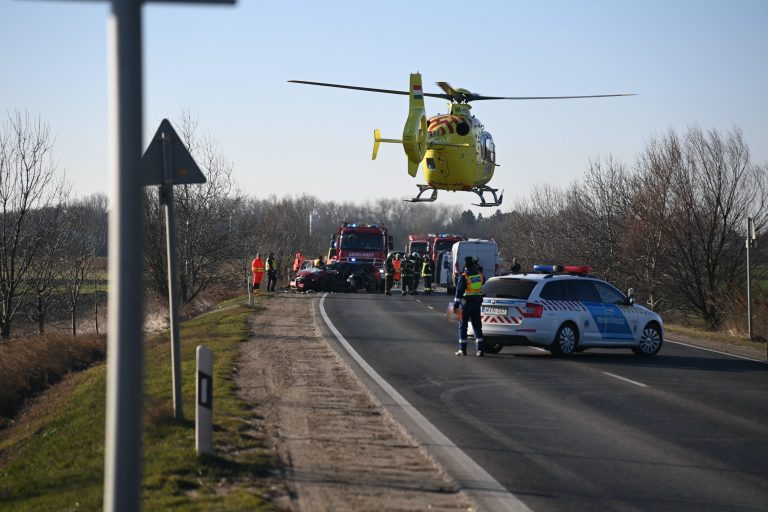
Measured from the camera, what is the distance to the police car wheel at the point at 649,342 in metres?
21.1

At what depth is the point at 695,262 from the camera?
130 feet

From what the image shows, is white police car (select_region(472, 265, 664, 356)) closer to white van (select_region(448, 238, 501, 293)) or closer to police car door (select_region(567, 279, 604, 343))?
police car door (select_region(567, 279, 604, 343))

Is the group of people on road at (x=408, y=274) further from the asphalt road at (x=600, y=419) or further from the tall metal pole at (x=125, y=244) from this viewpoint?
the tall metal pole at (x=125, y=244)

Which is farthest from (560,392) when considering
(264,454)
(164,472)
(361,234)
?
(361,234)

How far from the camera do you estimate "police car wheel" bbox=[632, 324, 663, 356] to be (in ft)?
69.4

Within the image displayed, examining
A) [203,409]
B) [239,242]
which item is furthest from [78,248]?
[203,409]

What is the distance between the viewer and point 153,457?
31.5 ft

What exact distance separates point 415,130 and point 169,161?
2063 centimetres

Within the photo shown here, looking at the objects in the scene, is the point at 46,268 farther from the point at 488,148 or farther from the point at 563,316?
the point at 563,316

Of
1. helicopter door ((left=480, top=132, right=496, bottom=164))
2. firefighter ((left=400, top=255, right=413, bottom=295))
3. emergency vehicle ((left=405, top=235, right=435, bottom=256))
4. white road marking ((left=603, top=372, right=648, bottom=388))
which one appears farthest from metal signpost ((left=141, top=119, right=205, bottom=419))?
emergency vehicle ((left=405, top=235, right=435, bottom=256))

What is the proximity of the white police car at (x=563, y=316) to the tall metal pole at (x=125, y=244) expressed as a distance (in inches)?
622

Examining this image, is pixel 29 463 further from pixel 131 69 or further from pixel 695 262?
pixel 695 262

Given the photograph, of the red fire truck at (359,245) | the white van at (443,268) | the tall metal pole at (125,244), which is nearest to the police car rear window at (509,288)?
the tall metal pole at (125,244)

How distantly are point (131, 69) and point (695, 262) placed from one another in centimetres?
3721
